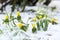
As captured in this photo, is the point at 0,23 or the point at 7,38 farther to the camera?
the point at 0,23

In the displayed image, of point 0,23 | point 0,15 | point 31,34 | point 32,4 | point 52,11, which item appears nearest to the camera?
point 31,34

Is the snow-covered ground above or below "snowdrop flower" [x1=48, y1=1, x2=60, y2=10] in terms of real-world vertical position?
above

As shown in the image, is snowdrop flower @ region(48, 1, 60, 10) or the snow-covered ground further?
snowdrop flower @ region(48, 1, 60, 10)

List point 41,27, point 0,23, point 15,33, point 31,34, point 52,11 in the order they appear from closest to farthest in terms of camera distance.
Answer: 1. point 15,33
2. point 31,34
3. point 41,27
4. point 0,23
5. point 52,11

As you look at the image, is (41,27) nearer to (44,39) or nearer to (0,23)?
(44,39)

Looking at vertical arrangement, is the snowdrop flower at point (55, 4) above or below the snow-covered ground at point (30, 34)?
below

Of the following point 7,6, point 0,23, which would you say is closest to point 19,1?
point 7,6

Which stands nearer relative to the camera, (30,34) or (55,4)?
(30,34)

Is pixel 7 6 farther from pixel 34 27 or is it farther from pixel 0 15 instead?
pixel 34 27

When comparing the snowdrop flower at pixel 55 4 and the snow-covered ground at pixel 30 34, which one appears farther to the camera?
the snowdrop flower at pixel 55 4

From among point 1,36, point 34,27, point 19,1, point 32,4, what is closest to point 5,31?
point 1,36
